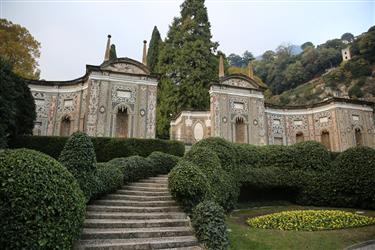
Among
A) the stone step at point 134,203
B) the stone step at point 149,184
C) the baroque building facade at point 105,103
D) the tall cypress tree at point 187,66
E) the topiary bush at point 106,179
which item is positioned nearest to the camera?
the topiary bush at point 106,179

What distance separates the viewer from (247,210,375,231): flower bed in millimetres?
9406

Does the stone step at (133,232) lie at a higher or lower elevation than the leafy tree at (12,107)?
lower

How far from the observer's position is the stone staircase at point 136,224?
6598 mm

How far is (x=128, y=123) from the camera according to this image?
23.5 m

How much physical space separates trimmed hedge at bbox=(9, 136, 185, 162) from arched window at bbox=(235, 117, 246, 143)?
37.6 feet

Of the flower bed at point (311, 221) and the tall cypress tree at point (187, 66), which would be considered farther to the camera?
the tall cypress tree at point (187, 66)

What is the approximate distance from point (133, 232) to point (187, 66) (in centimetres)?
2872

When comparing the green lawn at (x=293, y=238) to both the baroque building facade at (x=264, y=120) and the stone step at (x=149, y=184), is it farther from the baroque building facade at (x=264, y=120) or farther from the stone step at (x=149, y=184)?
the baroque building facade at (x=264, y=120)

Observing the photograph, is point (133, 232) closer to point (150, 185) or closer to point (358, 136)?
point (150, 185)

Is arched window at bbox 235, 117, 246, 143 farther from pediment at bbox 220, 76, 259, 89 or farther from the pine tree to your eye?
the pine tree

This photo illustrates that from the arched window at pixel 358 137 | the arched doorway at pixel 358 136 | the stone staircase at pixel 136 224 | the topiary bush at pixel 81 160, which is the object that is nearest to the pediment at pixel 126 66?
the stone staircase at pixel 136 224

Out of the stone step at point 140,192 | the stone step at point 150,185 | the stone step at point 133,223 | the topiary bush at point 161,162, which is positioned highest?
the topiary bush at point 161,162

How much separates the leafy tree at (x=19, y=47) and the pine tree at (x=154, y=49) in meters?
16.7

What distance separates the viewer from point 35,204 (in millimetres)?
4844
